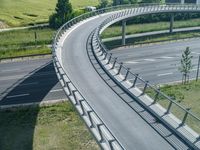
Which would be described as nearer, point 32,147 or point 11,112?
point 32,147

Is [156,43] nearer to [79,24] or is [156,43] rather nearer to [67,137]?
[79,24]

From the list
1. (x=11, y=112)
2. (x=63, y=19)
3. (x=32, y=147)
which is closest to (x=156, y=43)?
(x=63, y=19)

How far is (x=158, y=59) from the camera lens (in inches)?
2298

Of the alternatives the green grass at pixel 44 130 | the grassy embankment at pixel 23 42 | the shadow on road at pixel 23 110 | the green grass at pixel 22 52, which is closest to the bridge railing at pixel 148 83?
the green grass at pixel 44 130

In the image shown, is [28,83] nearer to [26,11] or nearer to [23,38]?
[23,38]

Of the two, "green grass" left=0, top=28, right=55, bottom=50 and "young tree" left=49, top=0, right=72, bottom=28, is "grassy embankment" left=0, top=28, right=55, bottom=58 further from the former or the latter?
"young tree" left=49, top=0, right=72, bottom=28

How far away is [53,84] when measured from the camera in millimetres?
46031

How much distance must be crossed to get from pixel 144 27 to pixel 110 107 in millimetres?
58157

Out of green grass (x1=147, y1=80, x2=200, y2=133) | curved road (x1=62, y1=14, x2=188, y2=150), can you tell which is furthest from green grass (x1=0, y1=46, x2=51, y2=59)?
green grass (x1=147, y1=80, x2=200, y2=133)

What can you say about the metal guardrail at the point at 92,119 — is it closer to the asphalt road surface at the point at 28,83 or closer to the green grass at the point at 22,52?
the asphalt road surface at the point at 28,83

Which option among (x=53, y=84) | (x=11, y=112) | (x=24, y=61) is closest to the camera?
(x=11, y=112)

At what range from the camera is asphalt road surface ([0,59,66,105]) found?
42.1 m

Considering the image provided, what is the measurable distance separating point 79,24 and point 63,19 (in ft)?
66.0

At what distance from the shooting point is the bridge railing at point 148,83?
70.8 feet
